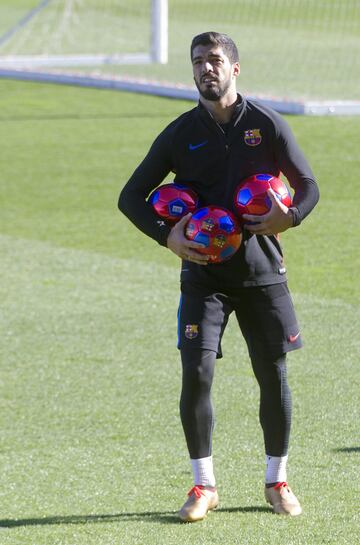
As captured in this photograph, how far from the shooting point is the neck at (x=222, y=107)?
219 inches

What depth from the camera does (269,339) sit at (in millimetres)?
5633

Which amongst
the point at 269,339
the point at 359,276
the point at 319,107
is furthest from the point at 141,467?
the point at 319,107

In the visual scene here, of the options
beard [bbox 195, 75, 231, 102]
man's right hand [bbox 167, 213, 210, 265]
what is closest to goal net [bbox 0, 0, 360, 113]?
beard [bbox 195, 75, 231, 102]

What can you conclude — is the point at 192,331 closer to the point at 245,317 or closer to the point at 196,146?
the point at 245,317

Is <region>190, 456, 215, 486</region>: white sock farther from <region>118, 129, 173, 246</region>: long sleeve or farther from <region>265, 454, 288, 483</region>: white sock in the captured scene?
<region>118, 129, 173, 246</region>: long sleeve

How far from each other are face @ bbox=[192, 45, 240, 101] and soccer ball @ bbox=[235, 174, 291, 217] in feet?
1.24

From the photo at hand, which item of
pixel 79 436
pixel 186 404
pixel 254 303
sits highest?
pixel 254 303

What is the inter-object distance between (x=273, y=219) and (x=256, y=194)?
0.41ft

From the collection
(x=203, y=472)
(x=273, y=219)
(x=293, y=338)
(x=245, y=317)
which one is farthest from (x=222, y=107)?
(x=203, y=472)

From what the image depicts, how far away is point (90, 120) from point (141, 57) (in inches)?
305

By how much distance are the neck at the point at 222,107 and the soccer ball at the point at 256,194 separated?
11.5 inches

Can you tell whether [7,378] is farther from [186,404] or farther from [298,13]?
[298,13]

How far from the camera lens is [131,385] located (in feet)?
26.2

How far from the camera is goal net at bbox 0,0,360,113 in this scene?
22.2 m
